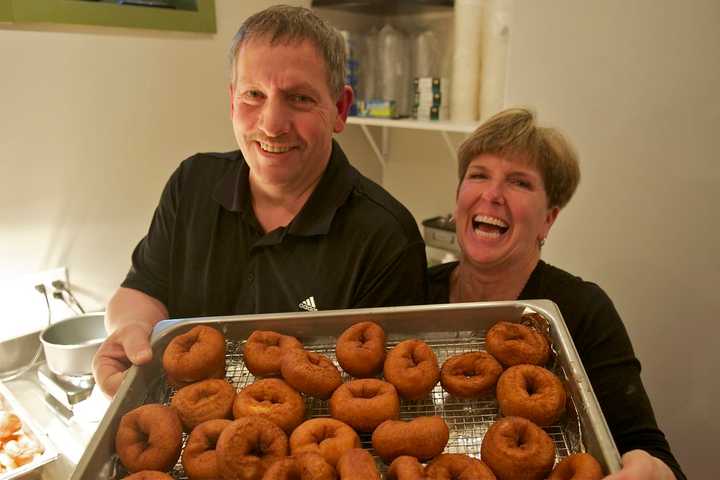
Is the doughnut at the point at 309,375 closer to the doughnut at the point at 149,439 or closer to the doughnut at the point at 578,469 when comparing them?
the doughnut at the point at 149,439

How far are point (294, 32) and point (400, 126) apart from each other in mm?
1138

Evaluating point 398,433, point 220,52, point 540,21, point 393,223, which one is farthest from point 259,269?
point 220,52

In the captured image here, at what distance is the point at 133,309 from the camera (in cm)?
109

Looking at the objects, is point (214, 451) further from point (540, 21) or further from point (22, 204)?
point (22, 204)

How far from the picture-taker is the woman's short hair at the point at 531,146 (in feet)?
3.52

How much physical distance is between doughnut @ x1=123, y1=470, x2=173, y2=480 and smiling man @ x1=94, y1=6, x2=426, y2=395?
0.37 meters

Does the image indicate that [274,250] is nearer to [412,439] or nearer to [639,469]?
[412,439]

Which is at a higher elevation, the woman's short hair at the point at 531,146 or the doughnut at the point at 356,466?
the woman's short hair at the point at 531,146

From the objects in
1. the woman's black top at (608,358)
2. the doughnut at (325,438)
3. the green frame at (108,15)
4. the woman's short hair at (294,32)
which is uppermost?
the green frame at (108,15)

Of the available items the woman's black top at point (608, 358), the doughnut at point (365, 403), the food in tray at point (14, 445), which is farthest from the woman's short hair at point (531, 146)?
the food in tray at point (14, 445)

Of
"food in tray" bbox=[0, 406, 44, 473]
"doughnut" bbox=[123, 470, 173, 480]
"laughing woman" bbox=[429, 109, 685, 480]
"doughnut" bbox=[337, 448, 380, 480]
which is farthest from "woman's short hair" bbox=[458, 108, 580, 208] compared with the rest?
"food in tray" bbox=[0, 406, 44, 473]

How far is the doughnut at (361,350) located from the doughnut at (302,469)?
0.18m

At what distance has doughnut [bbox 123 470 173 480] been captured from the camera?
59cm

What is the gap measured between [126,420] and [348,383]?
288 mm
